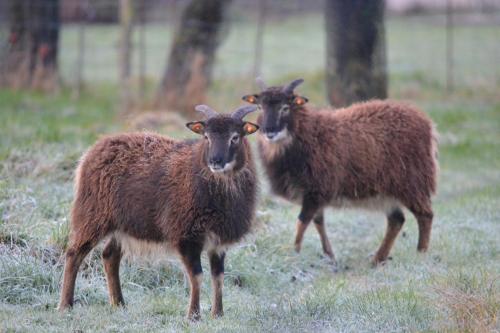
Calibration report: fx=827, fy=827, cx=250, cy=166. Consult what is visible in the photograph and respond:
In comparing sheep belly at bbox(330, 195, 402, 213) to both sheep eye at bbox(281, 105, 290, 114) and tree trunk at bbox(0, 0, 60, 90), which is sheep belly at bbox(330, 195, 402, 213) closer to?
sheep eye at bbox(281, 105, 290, 114)

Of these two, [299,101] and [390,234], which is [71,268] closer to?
[299,101]

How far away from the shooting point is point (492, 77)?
2450 cm

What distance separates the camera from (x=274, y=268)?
31.2 ft

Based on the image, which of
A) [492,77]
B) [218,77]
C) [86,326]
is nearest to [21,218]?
[86,326]

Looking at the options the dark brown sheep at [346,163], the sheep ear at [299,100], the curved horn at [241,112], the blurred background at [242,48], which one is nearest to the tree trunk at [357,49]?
the blurred background at [242,48]

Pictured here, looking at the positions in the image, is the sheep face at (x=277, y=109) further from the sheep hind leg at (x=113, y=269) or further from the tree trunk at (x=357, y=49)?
the tree trunk at (x=357, y=49)

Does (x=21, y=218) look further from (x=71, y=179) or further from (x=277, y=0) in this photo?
(x=277, y=0)

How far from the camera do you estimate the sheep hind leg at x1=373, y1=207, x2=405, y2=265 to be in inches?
410

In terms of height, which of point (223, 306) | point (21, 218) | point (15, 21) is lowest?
point (223, 306)

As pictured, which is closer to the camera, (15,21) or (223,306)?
(223,306)

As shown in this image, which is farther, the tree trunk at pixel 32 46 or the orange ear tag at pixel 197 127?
the tree trunk at pixel 32 46

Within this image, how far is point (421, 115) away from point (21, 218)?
530 cm

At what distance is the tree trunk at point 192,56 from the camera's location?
18797 millimetres

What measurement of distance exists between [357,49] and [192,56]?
5.49 m
